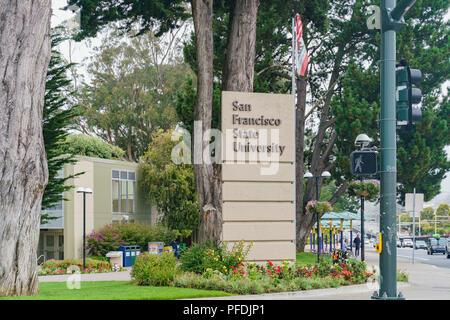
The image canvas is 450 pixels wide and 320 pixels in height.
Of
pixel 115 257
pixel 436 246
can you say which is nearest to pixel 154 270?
pixel 115 257

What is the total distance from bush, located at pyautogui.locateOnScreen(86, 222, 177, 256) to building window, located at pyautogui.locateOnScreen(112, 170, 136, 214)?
7.46 ft

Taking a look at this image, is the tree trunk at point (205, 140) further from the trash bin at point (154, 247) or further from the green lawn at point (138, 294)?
the trash bin at point (154, 247)

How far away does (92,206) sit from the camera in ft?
118

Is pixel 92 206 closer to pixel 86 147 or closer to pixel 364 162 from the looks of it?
pixel 86 147

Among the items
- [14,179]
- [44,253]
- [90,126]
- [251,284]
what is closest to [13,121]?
[14,179]

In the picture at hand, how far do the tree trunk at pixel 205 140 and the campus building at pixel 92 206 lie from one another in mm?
15357

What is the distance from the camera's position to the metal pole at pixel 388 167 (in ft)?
38.4

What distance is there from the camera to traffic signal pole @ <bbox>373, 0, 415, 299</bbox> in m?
11.7

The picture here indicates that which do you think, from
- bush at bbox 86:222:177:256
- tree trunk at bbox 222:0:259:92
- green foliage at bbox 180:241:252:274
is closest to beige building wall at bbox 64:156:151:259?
bush at bbox 86:222:177:256

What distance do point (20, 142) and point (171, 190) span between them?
25.2m

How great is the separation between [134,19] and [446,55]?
76.2 feet

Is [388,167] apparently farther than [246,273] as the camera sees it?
No

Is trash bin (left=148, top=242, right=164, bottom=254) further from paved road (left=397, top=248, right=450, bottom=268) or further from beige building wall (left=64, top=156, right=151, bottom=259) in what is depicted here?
paved road (left=397, top=248, right=450, bottom=268)

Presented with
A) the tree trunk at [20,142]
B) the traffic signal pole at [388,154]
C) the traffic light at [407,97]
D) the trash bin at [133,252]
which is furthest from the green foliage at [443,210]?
the tree trunk at [20,142]
